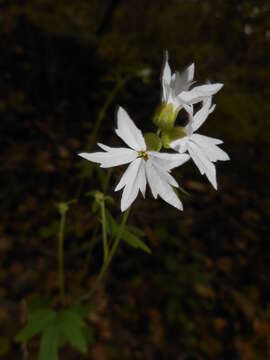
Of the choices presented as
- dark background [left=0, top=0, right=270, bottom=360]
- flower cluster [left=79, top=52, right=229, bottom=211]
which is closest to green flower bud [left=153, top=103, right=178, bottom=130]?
flower cluster [left=79, top=52, right=229, bottom=211]

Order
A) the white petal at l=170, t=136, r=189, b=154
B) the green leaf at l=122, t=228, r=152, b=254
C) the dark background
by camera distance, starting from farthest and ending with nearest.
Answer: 1. the dark background
2. the green leaf at l=122, t=228, r=152, b=254
3. the white petal at l=170, t=136, r=189, b=154

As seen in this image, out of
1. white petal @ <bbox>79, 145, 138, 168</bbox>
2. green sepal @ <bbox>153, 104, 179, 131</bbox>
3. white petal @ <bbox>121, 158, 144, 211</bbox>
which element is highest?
green sepal @ <bbox>153, 104, 179, 131</bbox>

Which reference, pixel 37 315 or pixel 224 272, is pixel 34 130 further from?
pixel 224 272

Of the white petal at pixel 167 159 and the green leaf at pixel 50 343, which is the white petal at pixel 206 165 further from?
the green leaf at pixel 50 343

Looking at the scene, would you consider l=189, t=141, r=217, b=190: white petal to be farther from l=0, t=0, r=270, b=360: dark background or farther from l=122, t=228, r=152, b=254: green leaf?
l=0, t=0, r=270, b=360: dark background

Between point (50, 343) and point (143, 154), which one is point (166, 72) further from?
point (50, 343)

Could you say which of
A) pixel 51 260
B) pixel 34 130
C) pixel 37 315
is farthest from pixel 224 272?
pixel 34 130

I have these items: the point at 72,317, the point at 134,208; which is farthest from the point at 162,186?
the point at 134,208

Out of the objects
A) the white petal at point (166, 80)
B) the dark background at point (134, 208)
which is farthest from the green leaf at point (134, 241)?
the white petal at point (166, 80)
